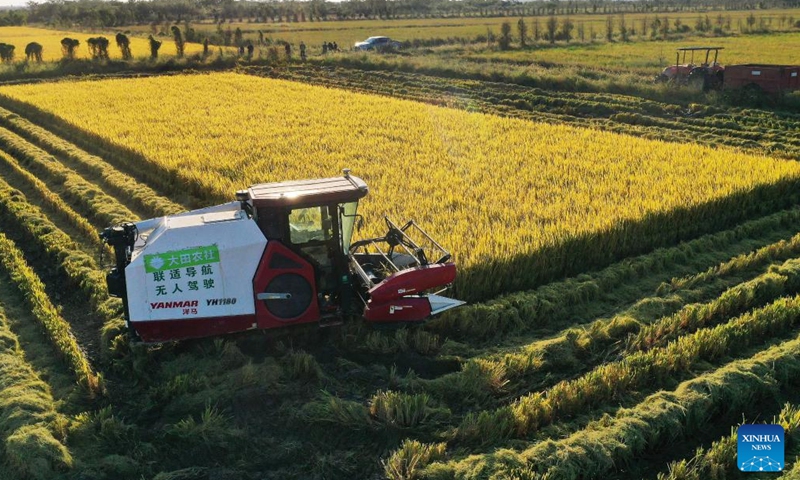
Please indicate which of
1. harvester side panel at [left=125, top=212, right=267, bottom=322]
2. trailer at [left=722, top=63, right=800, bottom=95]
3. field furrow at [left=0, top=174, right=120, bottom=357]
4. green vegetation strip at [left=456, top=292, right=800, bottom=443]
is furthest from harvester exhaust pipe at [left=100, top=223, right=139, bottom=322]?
trailer at [left=722, top=63, right=800, bottom=95]

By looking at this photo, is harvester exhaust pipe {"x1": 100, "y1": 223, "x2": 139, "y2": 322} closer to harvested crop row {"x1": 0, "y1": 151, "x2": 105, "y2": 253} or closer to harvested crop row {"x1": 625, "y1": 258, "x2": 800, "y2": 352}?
harvested crop row {"x1": 0, "y1": 151, "x2": 105, "y2": 253}

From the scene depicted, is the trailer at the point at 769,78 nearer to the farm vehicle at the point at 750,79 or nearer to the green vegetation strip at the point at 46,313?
the farm vehicle at the point at 750,79

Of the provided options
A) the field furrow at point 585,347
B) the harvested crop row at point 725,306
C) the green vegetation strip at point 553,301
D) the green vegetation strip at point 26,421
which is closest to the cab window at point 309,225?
the green vegetation strip at point 553,301

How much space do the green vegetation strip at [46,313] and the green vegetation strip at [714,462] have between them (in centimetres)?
577

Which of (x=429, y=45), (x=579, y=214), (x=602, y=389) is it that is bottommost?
(x=602, y=389)

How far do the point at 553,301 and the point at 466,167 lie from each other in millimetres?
6123

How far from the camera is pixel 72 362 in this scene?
24.7 ft

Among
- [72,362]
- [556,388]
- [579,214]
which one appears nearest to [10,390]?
[72,362]

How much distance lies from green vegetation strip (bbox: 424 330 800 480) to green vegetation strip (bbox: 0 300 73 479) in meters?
3.29

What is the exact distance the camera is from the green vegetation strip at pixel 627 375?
626 cm

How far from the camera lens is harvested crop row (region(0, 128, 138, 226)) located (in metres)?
12.6

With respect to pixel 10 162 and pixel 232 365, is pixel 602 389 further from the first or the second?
pixel 10 162

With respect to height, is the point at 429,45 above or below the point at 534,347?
above

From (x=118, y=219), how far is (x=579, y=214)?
823 centimetres
